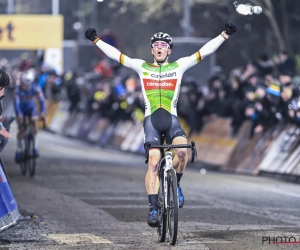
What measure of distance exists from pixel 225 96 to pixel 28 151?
5953 millimetres

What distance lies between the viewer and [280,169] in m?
22.5

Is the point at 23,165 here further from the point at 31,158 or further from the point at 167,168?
the point at 167,168

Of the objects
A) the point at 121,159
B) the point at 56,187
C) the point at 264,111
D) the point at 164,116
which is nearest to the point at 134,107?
the point at 121,159

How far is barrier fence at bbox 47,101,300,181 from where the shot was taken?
22.5 metres

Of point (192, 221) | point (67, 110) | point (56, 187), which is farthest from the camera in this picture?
point (67, 110)

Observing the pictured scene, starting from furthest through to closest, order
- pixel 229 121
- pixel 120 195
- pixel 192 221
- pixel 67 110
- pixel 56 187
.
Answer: pixel 67 110, pixel 229 121, pixel 56 187, pixel 120 195, pixel 192 221

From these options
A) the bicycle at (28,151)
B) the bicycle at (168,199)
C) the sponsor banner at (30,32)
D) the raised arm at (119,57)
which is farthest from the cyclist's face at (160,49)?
the sponsor banner at (30,32)

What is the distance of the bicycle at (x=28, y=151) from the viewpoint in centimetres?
2208

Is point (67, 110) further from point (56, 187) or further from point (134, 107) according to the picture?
point (56, 187)

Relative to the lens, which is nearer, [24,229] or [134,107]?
[24,229]

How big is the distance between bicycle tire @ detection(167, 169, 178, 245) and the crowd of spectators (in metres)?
10.0

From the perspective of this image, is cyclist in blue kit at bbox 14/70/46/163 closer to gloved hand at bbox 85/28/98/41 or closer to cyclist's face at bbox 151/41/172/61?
gloved hand at bbox 85/28/98/41

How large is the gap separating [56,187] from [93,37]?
6429 mm

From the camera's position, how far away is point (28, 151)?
2236 cm
